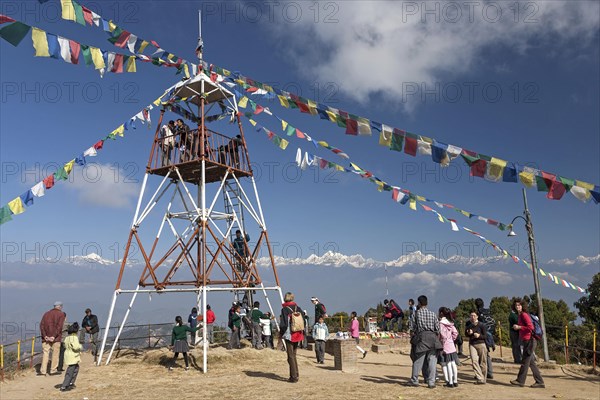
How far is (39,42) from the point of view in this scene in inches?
405

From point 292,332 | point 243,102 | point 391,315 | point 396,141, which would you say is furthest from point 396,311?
point 396,141

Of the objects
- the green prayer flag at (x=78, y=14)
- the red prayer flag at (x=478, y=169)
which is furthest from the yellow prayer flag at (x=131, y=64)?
the red prayer flag at (x=478, y=169)

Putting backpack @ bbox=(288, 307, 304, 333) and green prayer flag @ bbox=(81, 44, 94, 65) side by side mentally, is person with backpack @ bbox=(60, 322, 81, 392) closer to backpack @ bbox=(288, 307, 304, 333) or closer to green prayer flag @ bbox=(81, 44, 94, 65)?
backpack @ bbox=(288, 307, 304, 333)

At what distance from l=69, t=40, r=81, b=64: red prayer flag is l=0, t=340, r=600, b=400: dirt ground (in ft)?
27.5

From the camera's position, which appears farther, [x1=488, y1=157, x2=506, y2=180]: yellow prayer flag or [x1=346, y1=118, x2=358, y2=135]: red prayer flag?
[x1=346, y1=118, x2=358, y2=135]: red prayer flag

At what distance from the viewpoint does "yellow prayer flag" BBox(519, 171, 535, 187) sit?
11.5m

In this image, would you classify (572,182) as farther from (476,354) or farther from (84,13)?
(84,13)

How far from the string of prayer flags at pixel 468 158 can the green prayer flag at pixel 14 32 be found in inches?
300

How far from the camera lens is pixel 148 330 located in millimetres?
21453

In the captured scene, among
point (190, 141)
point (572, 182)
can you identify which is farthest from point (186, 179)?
point (572, 182)

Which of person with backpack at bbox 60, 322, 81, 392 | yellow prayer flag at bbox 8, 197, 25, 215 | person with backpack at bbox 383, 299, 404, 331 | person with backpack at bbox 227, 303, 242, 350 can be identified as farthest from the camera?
person with backpack at bbox 383, 299, 404, 331

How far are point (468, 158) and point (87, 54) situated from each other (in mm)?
10112

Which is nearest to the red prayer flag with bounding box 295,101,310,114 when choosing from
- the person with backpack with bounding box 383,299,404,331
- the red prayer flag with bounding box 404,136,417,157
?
the red prayer flag with bounding box 404,136,417,157

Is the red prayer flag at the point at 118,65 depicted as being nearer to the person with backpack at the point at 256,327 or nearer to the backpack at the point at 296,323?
the backpack at the point at 296,323
